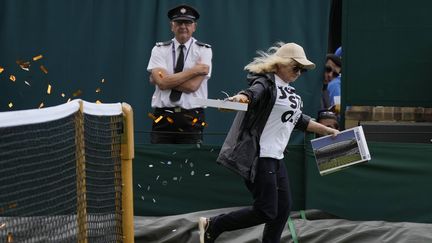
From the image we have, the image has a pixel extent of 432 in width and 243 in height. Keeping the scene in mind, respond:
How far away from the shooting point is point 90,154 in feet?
20.2

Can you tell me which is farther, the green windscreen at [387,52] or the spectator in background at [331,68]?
the spectator in background at [331,68]

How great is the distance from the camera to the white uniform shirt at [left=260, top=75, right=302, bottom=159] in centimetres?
816

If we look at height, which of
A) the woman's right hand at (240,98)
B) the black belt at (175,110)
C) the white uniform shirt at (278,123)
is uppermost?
the woman's right hand at (240,98)

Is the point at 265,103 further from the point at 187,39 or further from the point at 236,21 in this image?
the point at 236,21

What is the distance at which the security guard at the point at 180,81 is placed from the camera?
10.0m

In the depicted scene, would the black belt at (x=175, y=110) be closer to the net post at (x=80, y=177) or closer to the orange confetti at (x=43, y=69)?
the orange confetti at (x=43, y=69)

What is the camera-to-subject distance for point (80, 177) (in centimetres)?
573

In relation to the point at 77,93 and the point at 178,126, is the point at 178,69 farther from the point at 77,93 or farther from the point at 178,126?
the point at 77,93

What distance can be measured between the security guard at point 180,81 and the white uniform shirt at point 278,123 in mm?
1914

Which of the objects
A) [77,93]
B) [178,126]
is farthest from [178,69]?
[77,93]

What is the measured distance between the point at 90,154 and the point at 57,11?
582 cm

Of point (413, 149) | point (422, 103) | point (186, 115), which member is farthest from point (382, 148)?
point (186, 115)

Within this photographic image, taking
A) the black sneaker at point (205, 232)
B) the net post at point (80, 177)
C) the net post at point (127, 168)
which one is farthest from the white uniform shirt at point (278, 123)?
the net post at point (80, 177)

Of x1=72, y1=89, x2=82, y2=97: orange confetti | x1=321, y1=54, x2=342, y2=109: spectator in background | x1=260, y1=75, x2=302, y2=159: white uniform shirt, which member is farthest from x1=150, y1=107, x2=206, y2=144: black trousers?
x1=321, y1=54, x2=342, y2=109: spectator in background
